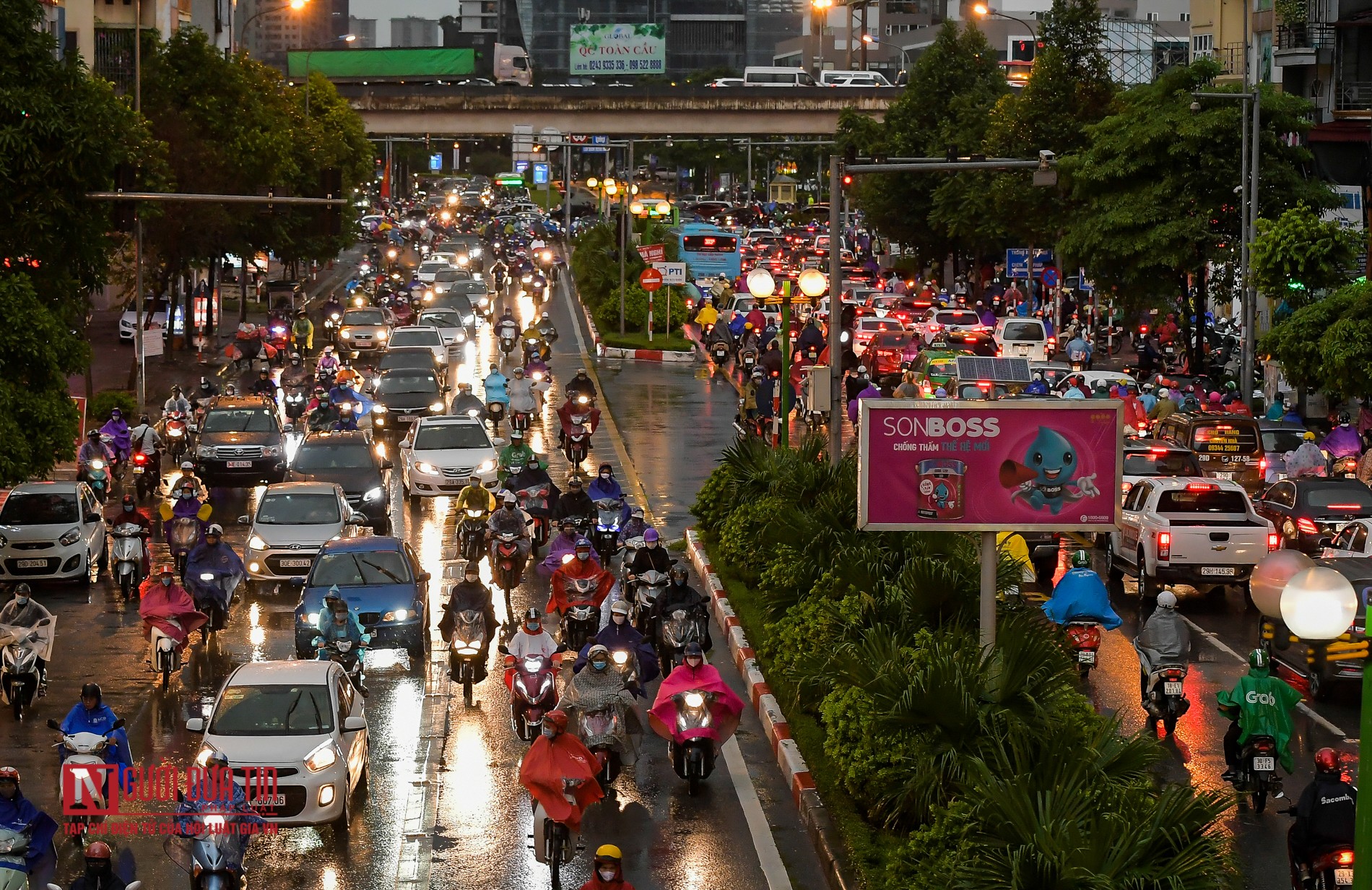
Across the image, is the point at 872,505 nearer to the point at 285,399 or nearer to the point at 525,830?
the point at 525,830

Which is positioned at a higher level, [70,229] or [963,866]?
[70,229]

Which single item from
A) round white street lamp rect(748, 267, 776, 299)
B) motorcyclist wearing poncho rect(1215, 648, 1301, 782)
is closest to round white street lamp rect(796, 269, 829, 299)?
round white street lamp rect(748, 267, 776, 299)

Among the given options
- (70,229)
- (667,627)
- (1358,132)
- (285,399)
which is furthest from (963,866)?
(1358,132)

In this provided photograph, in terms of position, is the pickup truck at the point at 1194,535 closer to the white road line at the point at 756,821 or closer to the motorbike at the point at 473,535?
the motorbike at the point at 473,535

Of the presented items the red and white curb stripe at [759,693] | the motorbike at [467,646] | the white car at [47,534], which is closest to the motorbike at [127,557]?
the white car at [47,534]

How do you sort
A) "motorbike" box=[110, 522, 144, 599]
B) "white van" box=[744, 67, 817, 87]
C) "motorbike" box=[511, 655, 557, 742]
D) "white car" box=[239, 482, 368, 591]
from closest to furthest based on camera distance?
1. "motorbike" box=[511, 655, 557, 742]
2. "motorbike" box=[110, 522, 144, 599]
3. "white car" box=[239, 482, 368, 591]
4. "white van" box=[744, 67, 817, 87]

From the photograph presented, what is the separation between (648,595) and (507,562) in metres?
3.75

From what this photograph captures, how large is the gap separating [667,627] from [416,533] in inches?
435

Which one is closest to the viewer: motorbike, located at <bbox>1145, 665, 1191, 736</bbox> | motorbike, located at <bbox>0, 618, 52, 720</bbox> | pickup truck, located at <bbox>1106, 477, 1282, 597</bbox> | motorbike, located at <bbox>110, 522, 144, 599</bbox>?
motorbike, located at <bbox>1145, 665, 1191, 736</bbox>

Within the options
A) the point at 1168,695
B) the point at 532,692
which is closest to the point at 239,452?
the point at 532,692

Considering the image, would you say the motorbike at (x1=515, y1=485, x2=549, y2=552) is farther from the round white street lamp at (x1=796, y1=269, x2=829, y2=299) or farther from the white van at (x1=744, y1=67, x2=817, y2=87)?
the white van at (x1=744, y1=67, x2=817, y2=87)

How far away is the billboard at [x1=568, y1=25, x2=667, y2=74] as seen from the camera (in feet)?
473

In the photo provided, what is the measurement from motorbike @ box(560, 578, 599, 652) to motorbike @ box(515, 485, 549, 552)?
21.3ft

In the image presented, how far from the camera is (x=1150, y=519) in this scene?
2512 centimetres
